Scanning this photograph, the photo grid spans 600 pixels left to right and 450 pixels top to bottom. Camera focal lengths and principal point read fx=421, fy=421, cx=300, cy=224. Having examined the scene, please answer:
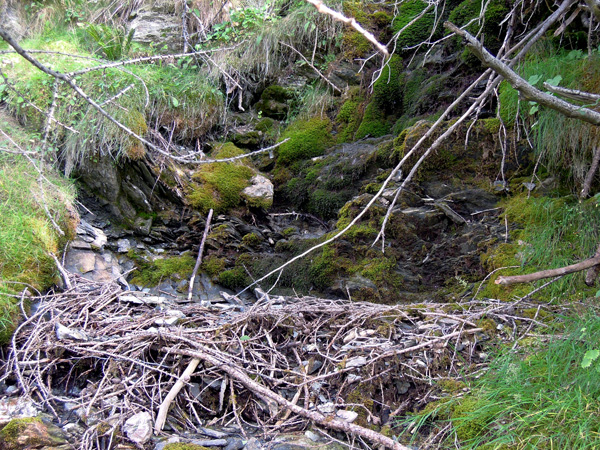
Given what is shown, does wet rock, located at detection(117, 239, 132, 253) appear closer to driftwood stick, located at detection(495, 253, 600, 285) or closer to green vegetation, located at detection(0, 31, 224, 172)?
green vegetation, located at detection(0, 31, 224, 172)

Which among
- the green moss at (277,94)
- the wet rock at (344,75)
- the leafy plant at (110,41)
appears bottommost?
the green moss at (277,94)

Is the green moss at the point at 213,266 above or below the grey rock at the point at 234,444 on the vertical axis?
below

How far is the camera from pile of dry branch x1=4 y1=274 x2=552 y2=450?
79.3 inches

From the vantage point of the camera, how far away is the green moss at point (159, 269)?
416 centimetres

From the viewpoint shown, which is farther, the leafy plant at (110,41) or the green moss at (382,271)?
the leafy plant at (110,41)

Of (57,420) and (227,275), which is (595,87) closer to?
(227,275)

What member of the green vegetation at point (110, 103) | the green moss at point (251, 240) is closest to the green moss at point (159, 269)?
the green moss at point (251, 240)

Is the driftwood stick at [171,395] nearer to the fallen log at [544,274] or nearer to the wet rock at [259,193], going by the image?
the fallen log at [544,274]

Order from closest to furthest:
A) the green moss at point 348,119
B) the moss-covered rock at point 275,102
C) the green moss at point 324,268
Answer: the green moss at point 324,268
the green moss at point 348,119
the moss-covered rock at point 275,102

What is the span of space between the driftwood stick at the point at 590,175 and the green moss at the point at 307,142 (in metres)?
3.00

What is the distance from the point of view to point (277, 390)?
7.18 feet

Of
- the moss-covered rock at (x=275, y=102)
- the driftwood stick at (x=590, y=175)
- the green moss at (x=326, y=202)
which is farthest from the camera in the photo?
the moss-covered rock at (x=275, y=102)

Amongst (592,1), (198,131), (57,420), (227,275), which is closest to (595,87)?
(592,1)

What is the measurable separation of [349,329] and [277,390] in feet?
2.00
